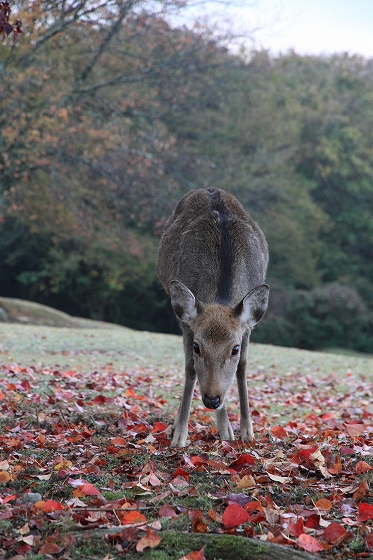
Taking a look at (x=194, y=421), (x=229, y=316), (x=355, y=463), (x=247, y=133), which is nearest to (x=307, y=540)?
(x=355, y=463)

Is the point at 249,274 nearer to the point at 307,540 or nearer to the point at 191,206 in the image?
the point at 191,206

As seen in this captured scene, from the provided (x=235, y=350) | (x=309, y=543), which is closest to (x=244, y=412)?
(x=235, y=350)

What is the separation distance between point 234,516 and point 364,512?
0.78m

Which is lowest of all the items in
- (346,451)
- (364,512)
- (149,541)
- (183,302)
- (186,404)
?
(149,541)

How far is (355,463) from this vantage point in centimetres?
525

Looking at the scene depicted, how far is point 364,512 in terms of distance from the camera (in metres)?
3.98

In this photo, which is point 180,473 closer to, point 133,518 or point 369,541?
point 133,518

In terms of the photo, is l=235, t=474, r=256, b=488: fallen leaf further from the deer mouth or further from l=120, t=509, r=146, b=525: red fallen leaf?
l=120, t=509, r=146, b=525: red fallen leaf

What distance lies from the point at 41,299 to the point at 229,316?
2898 centimetres

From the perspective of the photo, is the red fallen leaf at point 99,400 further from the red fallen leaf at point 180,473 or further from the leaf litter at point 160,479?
the red fallen leaf at point 180,473

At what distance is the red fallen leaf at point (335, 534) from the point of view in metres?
3.64

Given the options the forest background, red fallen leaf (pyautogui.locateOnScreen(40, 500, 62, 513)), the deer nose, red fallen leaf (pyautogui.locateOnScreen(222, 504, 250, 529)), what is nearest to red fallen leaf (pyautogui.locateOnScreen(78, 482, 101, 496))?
red fallen leaf (pyautogui.locateOnScreen(40, 500, 62, 513))


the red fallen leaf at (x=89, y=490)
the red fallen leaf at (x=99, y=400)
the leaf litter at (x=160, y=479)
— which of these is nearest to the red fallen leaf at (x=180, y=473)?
the leaf litter at (x=160, y=479)

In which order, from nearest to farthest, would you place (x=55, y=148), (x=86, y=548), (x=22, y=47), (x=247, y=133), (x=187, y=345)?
(x=86, y=548), (x=187, y=345), (x=22, y=47), (x=55, y=148), (x=247, y=133)
